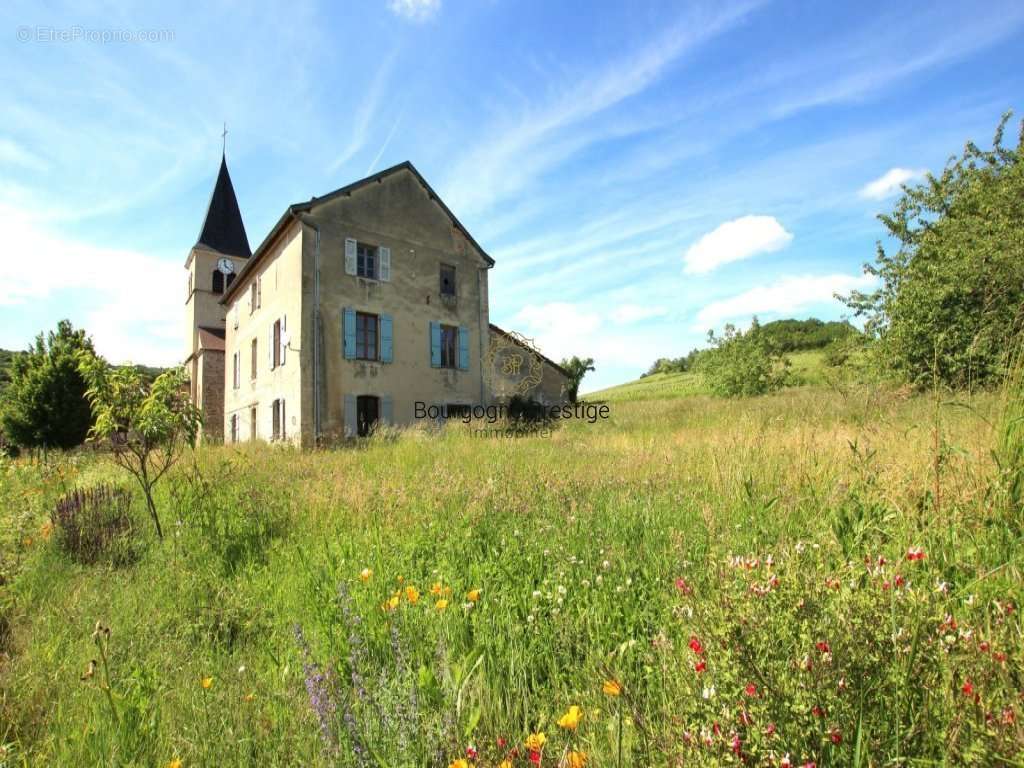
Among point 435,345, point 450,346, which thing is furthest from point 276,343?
point 450,346

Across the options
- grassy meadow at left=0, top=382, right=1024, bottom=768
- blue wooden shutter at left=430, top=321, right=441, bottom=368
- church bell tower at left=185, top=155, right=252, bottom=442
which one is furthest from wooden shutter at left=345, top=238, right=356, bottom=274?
church bell tower at left=185, top=155, right=252, bottom=442

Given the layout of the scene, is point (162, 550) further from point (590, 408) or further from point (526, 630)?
point (590, 408)

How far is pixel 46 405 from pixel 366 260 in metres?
15.7

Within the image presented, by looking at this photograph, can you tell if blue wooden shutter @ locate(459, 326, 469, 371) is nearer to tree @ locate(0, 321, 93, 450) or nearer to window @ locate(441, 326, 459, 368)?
window @ locate(441, 326, 459, 368)

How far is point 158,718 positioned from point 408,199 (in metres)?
17.2

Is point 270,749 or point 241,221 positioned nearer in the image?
point 270,749

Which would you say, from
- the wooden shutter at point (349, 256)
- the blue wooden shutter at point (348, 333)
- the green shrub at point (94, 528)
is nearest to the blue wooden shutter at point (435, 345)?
the blue wooden shutter at point (348, 333)

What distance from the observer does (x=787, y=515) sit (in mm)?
3197

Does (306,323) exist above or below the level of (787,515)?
Answer: above

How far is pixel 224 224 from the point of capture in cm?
2806

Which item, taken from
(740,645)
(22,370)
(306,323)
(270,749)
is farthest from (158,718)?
(22,370)

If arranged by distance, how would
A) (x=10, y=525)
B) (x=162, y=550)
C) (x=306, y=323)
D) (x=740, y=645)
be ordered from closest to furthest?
(x=740, y=645) < (x=162, y=550) < (x=10, y=525) < (x=306, y=323)

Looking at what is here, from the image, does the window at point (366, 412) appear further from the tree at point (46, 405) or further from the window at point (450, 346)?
the tree at point (46, 405)

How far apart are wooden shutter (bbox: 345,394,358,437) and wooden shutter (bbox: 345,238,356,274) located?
4110mm
